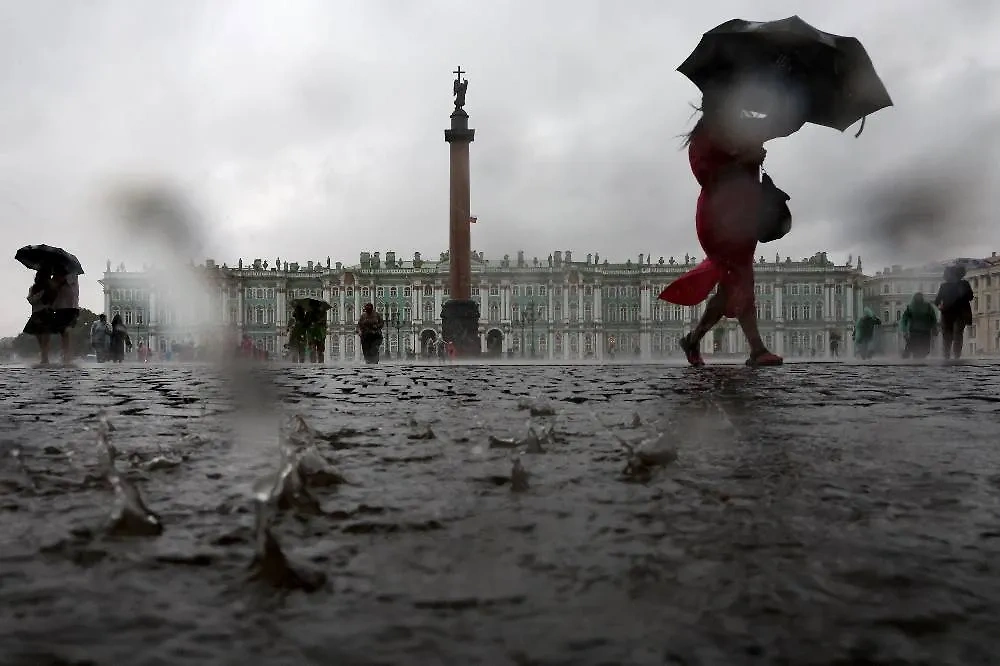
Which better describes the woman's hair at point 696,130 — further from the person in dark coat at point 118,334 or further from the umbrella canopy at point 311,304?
the person in dark coat at point 118,334

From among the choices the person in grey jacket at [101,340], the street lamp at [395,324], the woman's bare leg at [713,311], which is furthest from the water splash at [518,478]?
the street lamp at [395,324]

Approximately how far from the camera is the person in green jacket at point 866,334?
18.3 metres

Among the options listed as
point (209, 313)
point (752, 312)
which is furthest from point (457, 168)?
point (209, 313)

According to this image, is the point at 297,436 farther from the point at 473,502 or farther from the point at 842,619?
the point at 842,619

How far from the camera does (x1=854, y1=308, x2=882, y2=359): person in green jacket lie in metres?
18.3

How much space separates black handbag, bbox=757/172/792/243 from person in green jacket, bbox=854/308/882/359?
482 inches

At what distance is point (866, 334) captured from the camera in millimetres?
18297

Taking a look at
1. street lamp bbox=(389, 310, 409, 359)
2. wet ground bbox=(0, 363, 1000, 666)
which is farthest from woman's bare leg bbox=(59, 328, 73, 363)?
street lamp bbox=(389, 310, 409, 359)

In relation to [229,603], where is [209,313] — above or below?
above

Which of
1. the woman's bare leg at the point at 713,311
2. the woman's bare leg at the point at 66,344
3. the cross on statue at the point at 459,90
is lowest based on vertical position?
the woman's bare leg at the point at 66,344

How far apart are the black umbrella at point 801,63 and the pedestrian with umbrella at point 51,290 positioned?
854cm

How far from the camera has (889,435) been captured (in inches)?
101

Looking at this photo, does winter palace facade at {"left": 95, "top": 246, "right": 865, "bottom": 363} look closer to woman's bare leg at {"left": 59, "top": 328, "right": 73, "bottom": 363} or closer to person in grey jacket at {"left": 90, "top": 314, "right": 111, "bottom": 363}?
person in grey jacket at {"left": 90, "top": 314, "right": 111, "bottom": 363}

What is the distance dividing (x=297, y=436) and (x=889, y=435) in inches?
69.1
